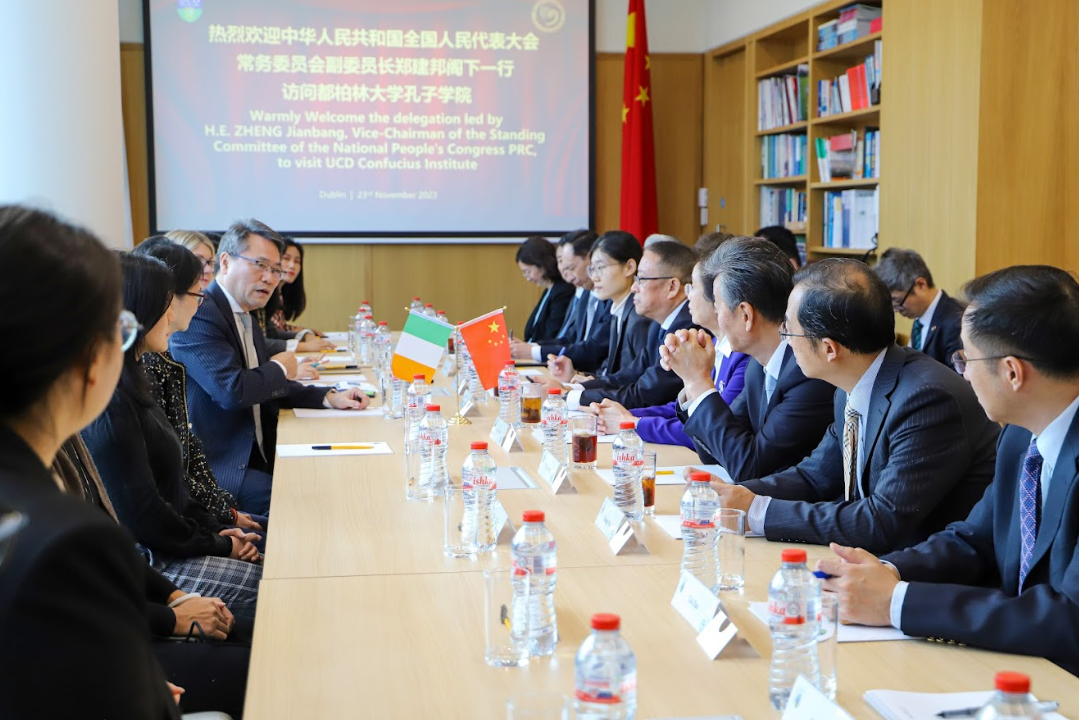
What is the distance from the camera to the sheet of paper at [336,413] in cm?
405

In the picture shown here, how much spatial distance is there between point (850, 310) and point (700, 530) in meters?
0.66

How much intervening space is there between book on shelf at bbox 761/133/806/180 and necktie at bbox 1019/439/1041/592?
18.4 feet

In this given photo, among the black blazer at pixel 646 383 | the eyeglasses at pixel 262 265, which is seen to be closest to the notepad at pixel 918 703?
the black blazer at pixel 646 383

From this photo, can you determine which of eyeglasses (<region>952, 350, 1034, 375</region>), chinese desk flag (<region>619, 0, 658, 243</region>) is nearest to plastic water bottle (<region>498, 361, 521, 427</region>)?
eyeglasses (<region>952, 350, 1034, 375</region>)

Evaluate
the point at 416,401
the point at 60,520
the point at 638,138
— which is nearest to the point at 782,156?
the point at 638,138

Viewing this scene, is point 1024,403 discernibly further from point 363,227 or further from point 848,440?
point 363,227

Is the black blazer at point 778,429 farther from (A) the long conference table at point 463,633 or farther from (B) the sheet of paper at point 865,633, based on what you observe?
(B) the sheet of paper at point 865,633

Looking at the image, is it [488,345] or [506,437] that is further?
[488,345]

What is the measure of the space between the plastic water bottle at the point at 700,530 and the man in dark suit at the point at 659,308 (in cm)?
208

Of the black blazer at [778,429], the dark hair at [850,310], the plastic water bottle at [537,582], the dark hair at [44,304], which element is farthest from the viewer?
the black blazer at [778,429]

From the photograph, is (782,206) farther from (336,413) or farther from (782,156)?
(336,413)

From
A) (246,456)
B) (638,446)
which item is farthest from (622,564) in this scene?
(246,456)

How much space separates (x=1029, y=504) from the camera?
1953 mm

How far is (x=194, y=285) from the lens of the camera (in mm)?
3199
